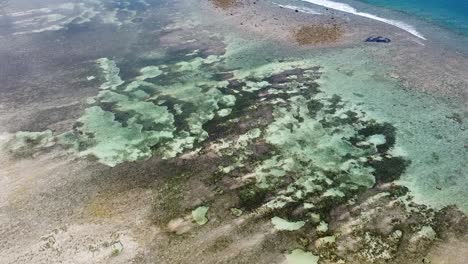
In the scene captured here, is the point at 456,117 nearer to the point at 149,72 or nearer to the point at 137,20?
the point at 149,72

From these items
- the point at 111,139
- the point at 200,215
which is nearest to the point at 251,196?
the point at 200,215

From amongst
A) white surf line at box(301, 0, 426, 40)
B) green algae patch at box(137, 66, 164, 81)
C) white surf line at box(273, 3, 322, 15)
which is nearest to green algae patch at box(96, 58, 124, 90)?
green algae patch at box(137, 66, 164, 81)

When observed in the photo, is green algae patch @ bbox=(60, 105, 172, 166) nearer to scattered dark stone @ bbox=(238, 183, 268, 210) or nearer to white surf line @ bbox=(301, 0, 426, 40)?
scattered dark stone @ bbox=(238, 183, 268, 210)

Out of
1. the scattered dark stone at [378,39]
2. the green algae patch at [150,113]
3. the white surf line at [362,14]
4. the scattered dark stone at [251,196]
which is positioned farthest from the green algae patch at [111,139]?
the white surf line at [362,14]

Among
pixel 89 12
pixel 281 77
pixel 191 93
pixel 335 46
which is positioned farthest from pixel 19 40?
pixel 335 46

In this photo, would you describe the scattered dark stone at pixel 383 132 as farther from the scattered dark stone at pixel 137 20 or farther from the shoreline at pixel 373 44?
the scattered dark stone at pixel 137 20

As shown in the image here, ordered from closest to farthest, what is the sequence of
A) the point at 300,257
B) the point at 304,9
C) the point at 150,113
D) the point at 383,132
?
the point at 300,257 < the point at 383,132 < the point at 150,113 < the point at 304,9
